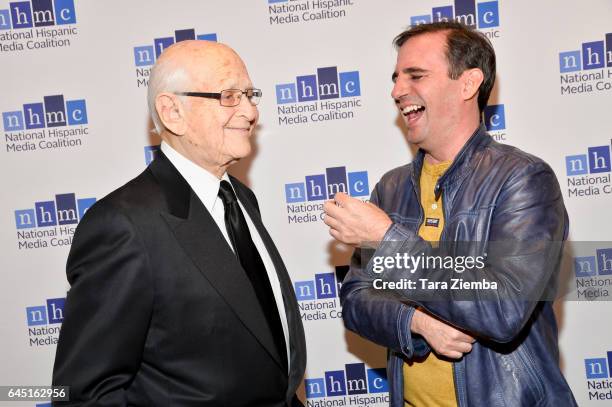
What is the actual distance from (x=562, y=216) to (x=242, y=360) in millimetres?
1166

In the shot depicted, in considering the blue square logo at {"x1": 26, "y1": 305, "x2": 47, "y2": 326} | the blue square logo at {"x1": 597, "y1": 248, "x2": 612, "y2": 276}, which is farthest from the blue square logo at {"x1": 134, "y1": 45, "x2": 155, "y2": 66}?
the blue square logo at {"x1": 597, "y1": 248, "x2": 612, "y2": 276}

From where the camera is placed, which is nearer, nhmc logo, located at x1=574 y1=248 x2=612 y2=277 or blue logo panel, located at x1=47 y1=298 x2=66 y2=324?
nhmc logo, located at x1=574 y1=248 x2=612 y2=277

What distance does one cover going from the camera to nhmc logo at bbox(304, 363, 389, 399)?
3279 mm

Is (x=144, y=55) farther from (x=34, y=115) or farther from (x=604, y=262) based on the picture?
(x=604, y=262)

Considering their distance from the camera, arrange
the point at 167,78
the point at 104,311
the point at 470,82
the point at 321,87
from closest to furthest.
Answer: the point at 104,311, the point at 167,78, the point at 470,82, the point at 321,87

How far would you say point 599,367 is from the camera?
10.4 ft

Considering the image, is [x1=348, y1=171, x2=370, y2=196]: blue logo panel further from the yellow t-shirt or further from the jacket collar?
the jacket collar

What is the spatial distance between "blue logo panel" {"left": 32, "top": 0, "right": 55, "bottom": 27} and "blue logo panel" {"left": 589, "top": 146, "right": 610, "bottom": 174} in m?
2.86

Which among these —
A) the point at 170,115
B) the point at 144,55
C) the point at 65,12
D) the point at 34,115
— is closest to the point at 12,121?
the point at 34,115

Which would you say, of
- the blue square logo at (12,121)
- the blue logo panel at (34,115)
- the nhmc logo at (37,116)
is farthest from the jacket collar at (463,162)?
the blue square logo at (12,121)

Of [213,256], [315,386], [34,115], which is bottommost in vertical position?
[315,386]

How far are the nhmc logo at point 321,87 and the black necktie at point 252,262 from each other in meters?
1.21

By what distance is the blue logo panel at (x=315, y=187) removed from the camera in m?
3.22

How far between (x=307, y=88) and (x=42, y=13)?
1.45m
